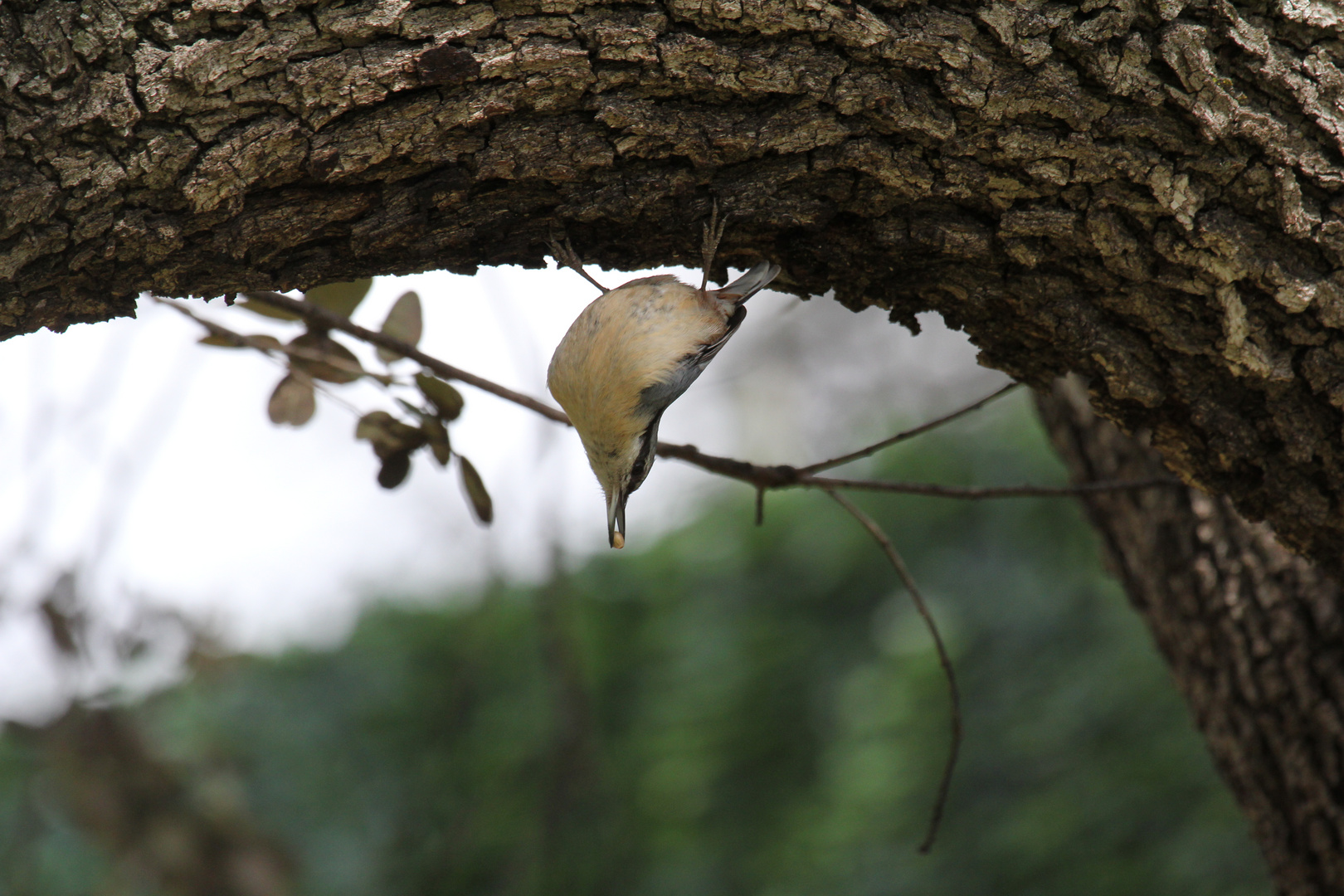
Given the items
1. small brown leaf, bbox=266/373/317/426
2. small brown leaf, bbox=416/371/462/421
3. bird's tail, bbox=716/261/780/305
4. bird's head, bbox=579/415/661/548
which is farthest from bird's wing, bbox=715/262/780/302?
small brown leaf, bbox=266/373/317/426

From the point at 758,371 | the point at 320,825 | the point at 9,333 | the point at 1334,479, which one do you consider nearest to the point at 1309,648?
the point at 1334,479

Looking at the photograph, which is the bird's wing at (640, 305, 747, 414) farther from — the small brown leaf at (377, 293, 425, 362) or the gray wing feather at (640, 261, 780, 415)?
the small brown leaf at (377, 293, 425, 362)

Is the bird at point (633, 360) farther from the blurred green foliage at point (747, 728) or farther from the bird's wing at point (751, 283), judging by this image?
the blurred green foliage at point (747, 728)

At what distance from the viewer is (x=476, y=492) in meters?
2.11

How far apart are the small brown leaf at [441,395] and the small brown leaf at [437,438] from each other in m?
0.03

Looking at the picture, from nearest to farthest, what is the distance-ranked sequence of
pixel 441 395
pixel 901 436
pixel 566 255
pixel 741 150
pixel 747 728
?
pixel 741 150 → pixel 566 255 → pixel 901 436 → pixel 441 395 → pixel 747 728

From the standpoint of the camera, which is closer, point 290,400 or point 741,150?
point 741,150

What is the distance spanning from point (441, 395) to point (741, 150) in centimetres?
89

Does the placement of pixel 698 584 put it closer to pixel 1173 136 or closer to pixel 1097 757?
pixel 1097 757

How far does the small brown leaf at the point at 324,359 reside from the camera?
2105 millimetres

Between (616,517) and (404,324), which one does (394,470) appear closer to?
(404,324)

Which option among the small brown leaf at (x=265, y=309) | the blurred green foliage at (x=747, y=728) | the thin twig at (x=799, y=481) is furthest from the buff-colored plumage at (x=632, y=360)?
the blurred green foliage at (x=747, y=728)

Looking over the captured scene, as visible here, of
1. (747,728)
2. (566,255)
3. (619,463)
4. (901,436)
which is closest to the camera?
(566,255)

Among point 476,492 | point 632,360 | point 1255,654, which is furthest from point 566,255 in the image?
point 1255,654
